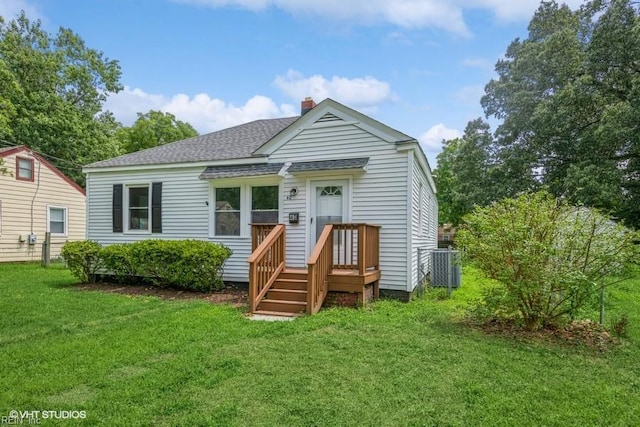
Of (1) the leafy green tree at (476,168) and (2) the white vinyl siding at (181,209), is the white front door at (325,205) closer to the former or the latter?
(2) the white vinyl siding at (181,209)

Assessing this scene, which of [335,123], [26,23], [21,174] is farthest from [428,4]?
[26,23]

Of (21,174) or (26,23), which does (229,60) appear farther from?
(26,23)

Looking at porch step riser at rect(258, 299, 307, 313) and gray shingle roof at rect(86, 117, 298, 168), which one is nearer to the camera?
porch step riser at rect(258, 299, 307, 313)

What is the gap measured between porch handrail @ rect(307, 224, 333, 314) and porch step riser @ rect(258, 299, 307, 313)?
0.84 ft

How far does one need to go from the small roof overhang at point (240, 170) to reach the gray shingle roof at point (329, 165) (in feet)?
1.46

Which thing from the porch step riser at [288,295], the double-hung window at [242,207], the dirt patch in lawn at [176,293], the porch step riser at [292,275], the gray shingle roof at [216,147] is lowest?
the dirt patch in lawn at [176,293]

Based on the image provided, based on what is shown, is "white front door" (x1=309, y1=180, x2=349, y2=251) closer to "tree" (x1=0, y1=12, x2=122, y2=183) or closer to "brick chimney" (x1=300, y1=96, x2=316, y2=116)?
"brick chimney" (x1=300, y1=96, x2=316, y2=116)

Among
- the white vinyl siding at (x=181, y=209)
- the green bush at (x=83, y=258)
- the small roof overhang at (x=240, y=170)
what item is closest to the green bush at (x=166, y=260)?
the green bush at (x=83, y=258)

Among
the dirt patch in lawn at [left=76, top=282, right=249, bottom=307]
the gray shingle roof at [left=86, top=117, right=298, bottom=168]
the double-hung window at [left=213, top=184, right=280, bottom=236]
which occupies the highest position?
the gray shingle roof at [left=86, top=117, right=298, bottom=168]

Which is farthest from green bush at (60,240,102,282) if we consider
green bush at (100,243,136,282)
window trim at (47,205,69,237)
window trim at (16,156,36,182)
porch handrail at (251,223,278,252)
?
window trim at (47,205,69,237)

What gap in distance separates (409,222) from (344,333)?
3.08 m

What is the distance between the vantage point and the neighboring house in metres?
14.3

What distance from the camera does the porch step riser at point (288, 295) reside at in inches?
262

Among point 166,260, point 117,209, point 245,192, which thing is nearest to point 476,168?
point 245,192
